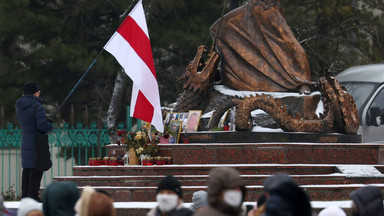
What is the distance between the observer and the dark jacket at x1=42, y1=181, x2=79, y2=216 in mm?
6953

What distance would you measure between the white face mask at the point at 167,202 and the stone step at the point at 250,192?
4.92 metres

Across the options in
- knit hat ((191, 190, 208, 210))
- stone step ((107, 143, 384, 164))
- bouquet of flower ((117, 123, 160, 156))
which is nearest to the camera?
knit hat ((191, 190, 208, 210))

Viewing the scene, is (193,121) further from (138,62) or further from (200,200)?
(200,200)

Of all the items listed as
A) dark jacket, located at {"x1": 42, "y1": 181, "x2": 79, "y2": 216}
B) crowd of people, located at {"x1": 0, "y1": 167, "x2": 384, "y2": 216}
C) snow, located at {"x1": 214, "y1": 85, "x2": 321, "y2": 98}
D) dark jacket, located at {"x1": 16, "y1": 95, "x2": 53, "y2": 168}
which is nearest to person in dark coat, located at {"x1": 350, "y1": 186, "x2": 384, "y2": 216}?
crowd of people, located at {"x1": 0, "y1": 167, "x2": 384, "y2": 216}

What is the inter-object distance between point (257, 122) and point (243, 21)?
6.26 ft

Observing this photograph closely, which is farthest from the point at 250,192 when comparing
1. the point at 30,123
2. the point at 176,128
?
the point at 30,123

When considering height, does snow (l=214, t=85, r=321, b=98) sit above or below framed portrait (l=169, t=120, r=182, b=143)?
above

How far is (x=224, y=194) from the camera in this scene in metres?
5.82

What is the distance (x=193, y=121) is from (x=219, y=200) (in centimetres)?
845

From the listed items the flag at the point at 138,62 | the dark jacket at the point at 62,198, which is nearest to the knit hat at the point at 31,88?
the flag at the point at 138,62

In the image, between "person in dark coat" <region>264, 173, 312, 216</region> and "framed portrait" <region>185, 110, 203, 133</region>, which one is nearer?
"person in dark coat" <region>264, 173, 312, 216</region>

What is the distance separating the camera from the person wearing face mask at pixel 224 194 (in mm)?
5789

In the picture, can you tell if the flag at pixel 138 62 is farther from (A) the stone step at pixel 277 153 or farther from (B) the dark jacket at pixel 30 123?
(B) the dark jacket at pixel 30 123

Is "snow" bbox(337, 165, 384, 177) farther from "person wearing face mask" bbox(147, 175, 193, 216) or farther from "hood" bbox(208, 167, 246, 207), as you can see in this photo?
"hood" bbox(208, 167, 246, 207)
